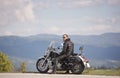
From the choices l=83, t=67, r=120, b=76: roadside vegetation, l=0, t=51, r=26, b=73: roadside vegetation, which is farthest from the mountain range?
l=83, t=67, r=120, b=76: roadside vegetation

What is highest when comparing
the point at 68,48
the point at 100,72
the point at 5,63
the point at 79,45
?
the point at 79,45

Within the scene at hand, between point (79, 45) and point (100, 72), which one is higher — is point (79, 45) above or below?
above

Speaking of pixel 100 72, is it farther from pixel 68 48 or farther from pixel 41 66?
pixel 41 66

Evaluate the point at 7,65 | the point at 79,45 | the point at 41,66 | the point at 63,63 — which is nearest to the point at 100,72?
the point at 63,63

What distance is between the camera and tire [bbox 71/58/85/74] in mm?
9578

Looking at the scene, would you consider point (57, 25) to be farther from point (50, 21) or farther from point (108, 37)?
point (108, 37)

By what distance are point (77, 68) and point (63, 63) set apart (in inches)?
17.5

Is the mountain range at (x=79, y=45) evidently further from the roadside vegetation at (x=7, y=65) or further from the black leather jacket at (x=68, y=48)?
the black leather jacket at (x=68, y=48)

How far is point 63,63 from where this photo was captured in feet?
32.2

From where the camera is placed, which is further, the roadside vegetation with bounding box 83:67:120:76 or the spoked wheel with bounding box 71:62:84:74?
the roadside vegetation with bounding box 83:67:120:76

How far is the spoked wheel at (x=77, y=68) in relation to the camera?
A: 377 inches

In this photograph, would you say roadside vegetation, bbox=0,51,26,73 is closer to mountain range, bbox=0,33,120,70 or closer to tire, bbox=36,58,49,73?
mountain range, bbox=0,33,120,70

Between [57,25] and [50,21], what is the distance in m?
0.29

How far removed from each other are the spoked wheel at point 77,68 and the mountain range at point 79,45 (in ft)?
4.56
